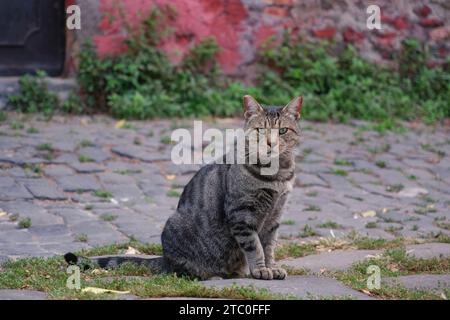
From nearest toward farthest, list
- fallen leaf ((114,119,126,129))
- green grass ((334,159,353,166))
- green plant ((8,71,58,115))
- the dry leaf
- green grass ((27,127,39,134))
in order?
1. the dry leaf
2. green grass ((334,159,353,166))
3. green grass ((27,127,39,134))
4. fallen leaf ((114,119,126,129))
5. green plant ((8,71,58,115))

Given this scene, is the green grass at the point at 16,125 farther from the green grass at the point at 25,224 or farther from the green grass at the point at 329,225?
the green grass at the point at 329,225

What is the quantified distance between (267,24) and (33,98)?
9.91 feet

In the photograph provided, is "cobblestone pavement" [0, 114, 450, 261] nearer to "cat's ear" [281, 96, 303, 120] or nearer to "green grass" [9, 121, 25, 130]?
"green grass" [9, 121, 25, 130]

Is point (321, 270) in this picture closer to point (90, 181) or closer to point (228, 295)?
point (228, 295)

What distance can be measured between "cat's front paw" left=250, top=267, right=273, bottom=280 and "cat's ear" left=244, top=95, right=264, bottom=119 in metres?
0.92

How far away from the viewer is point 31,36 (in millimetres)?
9797

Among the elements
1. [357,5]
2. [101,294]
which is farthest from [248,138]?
[357,5]

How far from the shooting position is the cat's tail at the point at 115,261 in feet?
16.5

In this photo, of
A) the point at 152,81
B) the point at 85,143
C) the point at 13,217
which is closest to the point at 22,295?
the point at 13,217

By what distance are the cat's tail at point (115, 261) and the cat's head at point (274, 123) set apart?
38.9 inches

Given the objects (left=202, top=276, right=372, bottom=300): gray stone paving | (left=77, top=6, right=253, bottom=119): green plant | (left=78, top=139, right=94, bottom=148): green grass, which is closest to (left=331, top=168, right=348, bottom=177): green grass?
(left=77, top=6, right=253, bottom=119): green plant

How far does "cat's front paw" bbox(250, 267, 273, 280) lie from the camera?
479 cm

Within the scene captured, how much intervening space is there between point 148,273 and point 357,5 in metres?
6.48

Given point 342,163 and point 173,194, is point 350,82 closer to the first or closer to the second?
point 342,163
